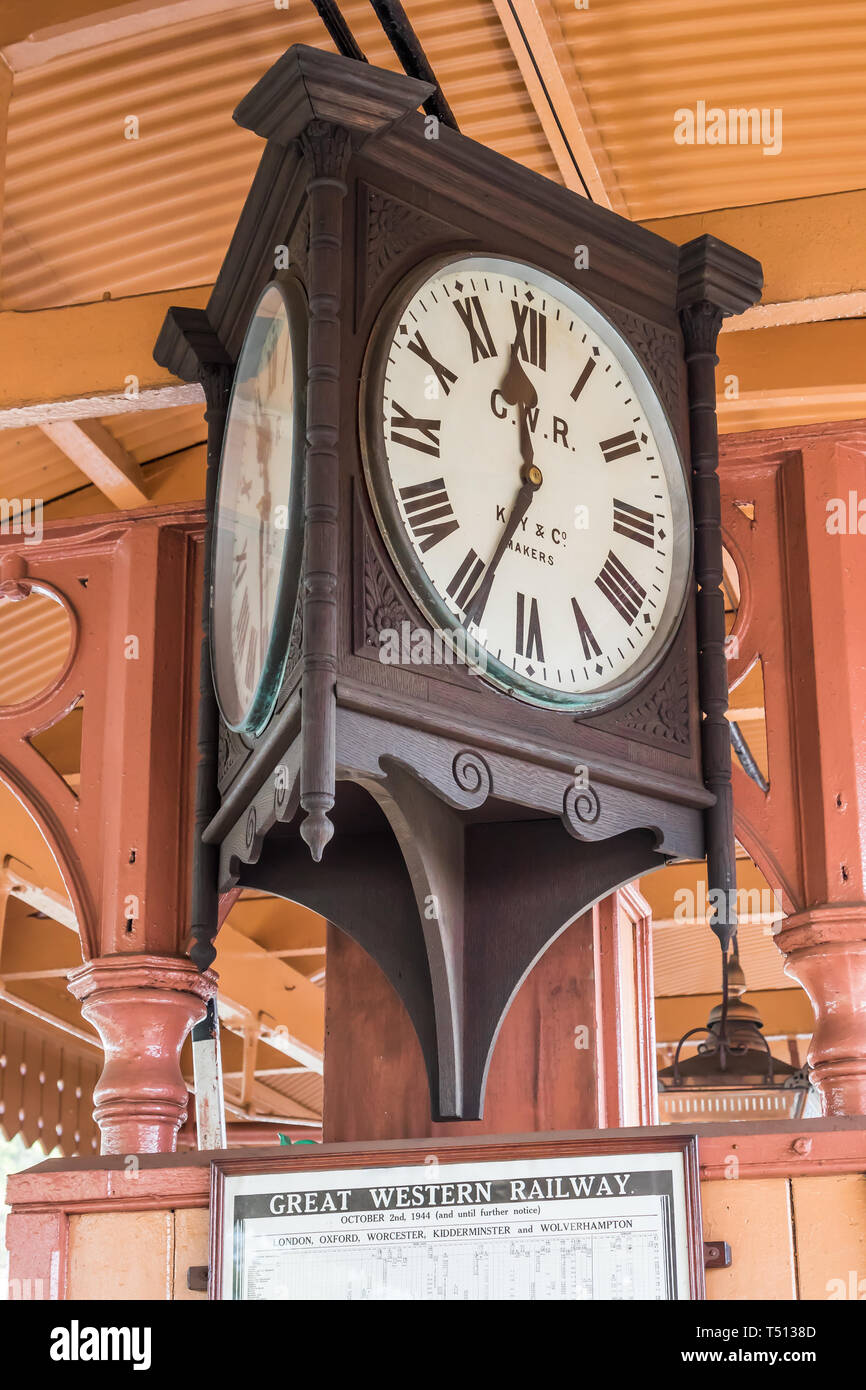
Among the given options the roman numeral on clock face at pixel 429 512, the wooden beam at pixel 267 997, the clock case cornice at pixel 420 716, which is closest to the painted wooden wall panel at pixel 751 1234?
the clock case cornice at pixel 420 716

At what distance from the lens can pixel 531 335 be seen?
288cm

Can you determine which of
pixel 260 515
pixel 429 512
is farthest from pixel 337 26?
pixel 429 512

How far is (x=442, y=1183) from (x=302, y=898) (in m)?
0.54

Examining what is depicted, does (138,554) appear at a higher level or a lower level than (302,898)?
higher

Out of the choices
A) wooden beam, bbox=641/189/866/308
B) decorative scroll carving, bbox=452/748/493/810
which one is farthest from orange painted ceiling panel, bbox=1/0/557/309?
decorative scroll carving, bbox=452/748/493/810

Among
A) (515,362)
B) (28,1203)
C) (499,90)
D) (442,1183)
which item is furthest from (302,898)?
(499,90)

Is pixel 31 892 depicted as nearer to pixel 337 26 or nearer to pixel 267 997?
pixel 267 997

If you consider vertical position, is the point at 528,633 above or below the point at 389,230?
below

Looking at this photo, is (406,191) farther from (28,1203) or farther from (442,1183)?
(28,1203)

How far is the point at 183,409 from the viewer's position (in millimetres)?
4793

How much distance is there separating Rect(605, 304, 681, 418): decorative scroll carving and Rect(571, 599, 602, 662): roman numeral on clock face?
1.61 feet

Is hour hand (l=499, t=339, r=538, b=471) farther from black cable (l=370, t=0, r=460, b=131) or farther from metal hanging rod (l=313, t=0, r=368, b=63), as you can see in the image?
metal hanging rod (l=313, t=0, r=368, b=63)

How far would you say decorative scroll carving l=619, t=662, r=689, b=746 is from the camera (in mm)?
2783

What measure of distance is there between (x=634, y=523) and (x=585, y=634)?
26cm
